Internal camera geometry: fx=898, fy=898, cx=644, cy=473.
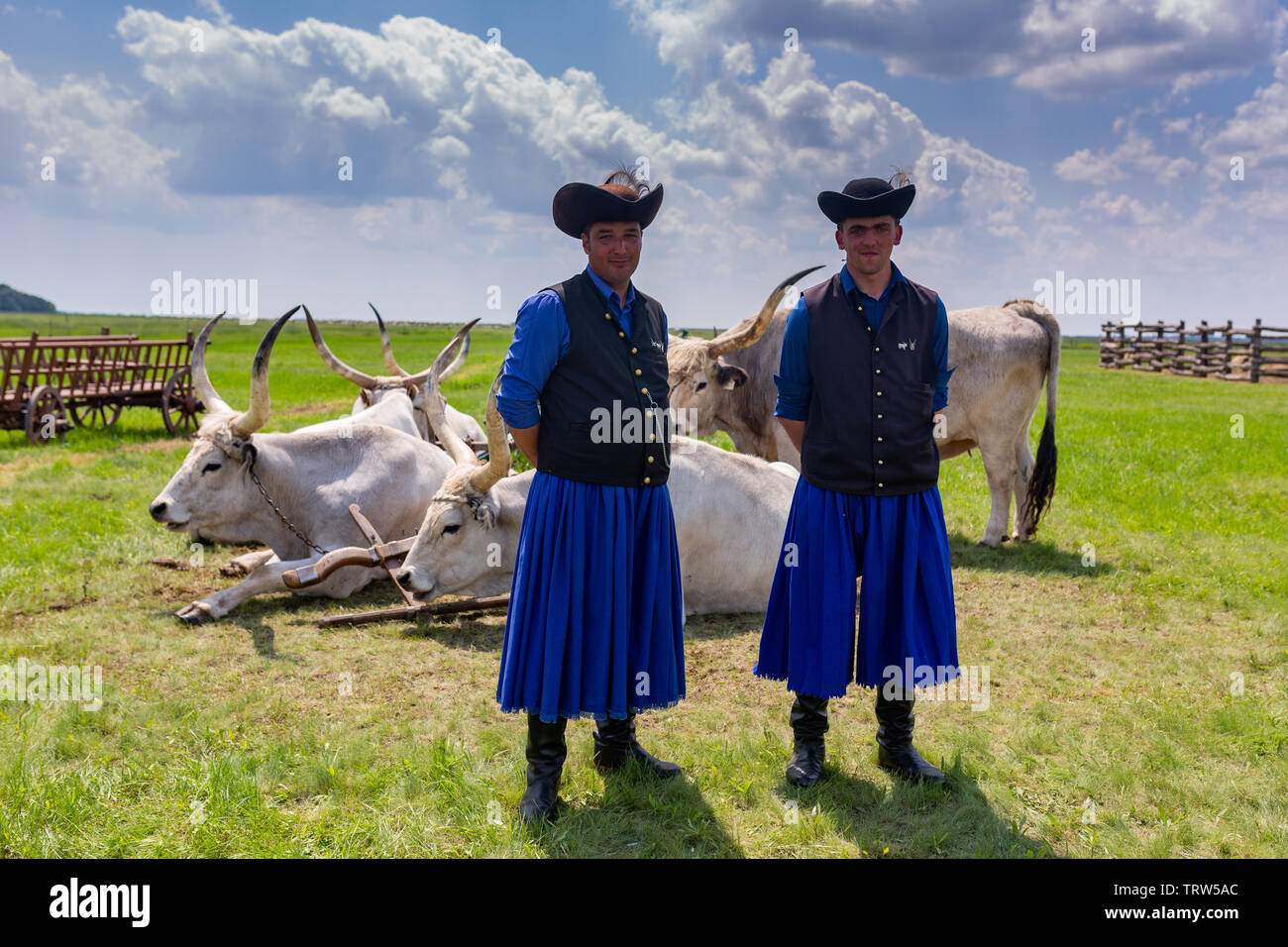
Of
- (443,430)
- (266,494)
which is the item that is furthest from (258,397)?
(443,430)

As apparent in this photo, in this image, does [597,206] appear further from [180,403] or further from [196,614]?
[180,403]

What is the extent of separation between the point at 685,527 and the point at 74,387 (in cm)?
1299

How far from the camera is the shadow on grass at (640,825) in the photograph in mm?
3225

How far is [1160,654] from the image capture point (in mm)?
5316

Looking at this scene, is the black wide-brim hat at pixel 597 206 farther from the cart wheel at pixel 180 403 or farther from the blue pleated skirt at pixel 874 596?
the cart wheel at pixel 180 403

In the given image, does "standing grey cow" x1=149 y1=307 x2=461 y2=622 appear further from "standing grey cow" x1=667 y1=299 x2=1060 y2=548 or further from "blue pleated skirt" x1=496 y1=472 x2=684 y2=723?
"blue pleated skirt" x1=496 y1=472 x2=684 y2=723

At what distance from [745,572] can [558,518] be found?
9.14 feet

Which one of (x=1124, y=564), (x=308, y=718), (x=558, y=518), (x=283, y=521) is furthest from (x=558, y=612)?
(x=1124, y=564)

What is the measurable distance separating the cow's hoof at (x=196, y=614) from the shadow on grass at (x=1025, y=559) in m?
5.36

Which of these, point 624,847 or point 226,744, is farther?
point 226,744

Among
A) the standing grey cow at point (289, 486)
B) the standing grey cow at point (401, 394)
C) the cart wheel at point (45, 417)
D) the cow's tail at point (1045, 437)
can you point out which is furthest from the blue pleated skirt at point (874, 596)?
the cart wheel at point (45, 417)

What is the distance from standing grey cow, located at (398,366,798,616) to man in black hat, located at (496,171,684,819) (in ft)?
6.25

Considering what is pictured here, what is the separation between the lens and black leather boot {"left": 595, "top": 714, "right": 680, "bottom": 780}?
148 inches
